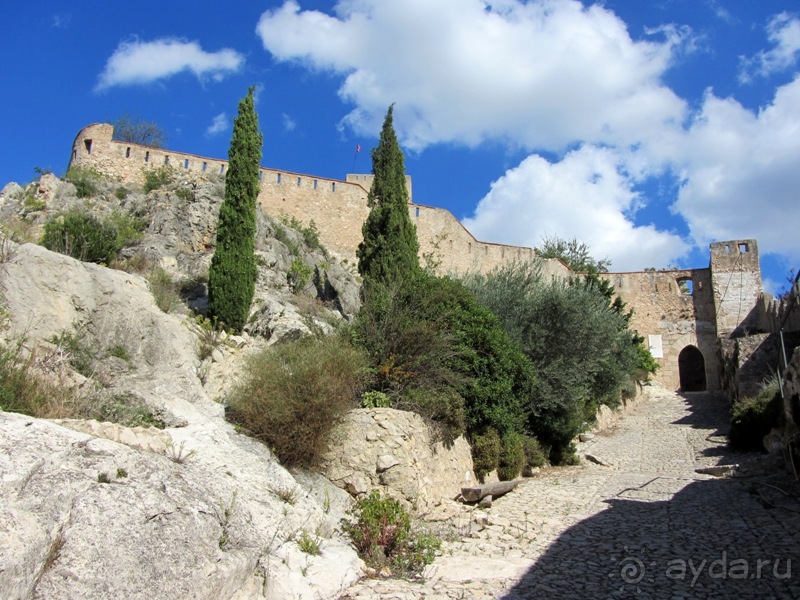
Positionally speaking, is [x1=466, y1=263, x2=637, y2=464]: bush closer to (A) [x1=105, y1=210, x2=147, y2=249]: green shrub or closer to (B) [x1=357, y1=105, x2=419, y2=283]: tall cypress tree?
(B) [x1=357, y1=105, x2=419, y2=283]: tall cypress tree

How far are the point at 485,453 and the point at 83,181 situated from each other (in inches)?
684

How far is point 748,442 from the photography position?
14523 mm

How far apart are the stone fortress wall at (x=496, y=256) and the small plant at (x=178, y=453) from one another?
19.1 m

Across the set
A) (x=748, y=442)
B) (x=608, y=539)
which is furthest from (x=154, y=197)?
(x=748, y=442)

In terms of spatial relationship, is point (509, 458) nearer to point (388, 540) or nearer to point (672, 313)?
point (388, 540)

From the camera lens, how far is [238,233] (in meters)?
14.9

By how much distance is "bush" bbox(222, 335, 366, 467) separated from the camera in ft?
25.2

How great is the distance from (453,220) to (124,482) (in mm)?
28278

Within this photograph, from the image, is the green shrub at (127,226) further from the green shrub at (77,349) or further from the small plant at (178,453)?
the small plant at (178,453)

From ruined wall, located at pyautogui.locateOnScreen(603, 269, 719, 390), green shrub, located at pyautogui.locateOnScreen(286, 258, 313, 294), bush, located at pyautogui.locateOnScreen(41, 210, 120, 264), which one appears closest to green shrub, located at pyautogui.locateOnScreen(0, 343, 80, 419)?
bush, located at pyautogui.locateOnScreen(41, 210, 120, 264)

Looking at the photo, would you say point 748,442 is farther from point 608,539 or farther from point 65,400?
point 65,400

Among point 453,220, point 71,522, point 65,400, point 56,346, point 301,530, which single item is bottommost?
point 301,530

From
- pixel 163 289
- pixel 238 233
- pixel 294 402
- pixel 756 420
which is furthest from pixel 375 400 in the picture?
pixel 756 420

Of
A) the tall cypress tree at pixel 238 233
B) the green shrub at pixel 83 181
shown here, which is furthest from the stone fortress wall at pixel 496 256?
the tall cypress tree at pixel 238 233
